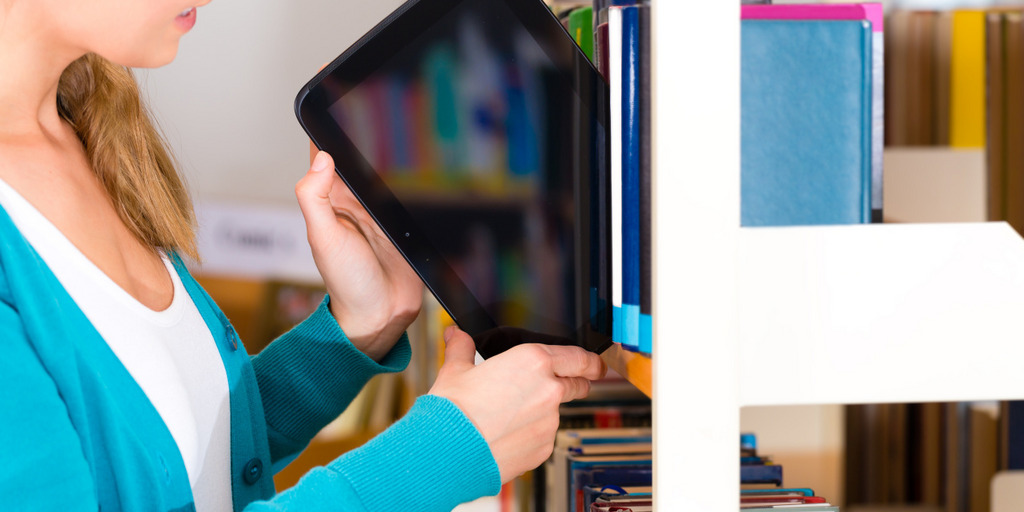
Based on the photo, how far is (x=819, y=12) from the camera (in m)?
0.59

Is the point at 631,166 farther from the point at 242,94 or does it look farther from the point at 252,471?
the point at 242,94

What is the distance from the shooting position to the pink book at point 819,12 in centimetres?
59

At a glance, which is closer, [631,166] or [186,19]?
[631,166]

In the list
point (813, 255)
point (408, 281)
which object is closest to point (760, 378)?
point (813, 255)

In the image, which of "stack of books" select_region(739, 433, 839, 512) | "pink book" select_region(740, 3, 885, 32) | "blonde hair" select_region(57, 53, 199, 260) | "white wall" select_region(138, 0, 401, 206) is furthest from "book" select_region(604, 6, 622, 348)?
"white wall" select_region(138, 0, 401, 206)

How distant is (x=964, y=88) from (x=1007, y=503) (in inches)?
42.5

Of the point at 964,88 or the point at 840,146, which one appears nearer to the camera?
the point at 840,146

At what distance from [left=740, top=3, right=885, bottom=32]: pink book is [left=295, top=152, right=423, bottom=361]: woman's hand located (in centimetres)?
38

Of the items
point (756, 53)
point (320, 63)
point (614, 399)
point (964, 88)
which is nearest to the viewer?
point (756, 53)

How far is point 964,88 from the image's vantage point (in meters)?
1.99

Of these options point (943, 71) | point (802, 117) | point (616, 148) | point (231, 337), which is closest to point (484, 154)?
point (616, 148)

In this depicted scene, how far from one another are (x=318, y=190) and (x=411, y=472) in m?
0.27

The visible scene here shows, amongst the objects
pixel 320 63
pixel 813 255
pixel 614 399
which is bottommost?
pixel 614 399

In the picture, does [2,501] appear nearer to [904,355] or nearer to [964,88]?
[904,355]
